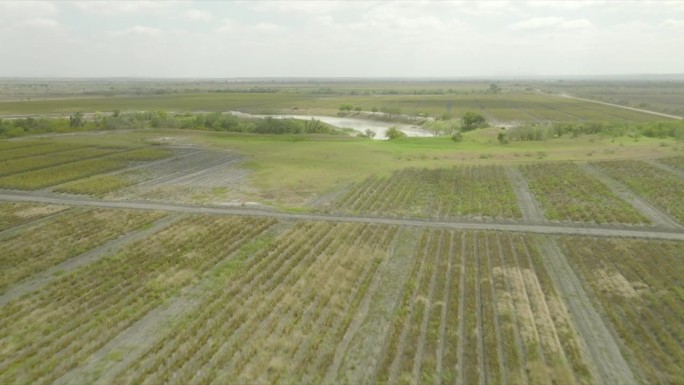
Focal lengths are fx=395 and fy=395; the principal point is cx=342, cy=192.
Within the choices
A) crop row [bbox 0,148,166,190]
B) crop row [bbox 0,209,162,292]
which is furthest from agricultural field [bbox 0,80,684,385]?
crop row [bbox 0,148,166,190]

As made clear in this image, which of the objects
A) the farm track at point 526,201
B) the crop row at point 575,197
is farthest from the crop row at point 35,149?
the crop row at point 575,197

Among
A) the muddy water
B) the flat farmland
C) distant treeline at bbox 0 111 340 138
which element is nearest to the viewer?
the flat farmland

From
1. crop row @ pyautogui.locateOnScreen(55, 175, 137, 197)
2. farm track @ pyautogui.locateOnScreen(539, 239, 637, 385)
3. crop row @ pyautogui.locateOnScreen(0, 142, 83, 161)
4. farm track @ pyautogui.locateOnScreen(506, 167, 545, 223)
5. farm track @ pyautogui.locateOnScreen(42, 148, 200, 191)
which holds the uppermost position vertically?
crop row @ pyautogui.locateOnScreen(0, 142, 83, 161)

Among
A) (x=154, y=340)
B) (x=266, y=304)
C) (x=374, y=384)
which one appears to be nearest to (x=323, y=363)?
(x=374, y=384)

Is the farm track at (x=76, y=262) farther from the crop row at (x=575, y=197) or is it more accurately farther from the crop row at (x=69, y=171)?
the crop row at (x=575, y=197)

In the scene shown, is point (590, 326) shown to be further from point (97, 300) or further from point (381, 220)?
point (97, 300)

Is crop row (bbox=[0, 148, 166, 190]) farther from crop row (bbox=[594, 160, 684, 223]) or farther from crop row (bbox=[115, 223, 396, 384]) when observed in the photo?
crop row (bbox=[594, 160, 684, 223])

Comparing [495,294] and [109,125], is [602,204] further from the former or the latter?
[109,125]
